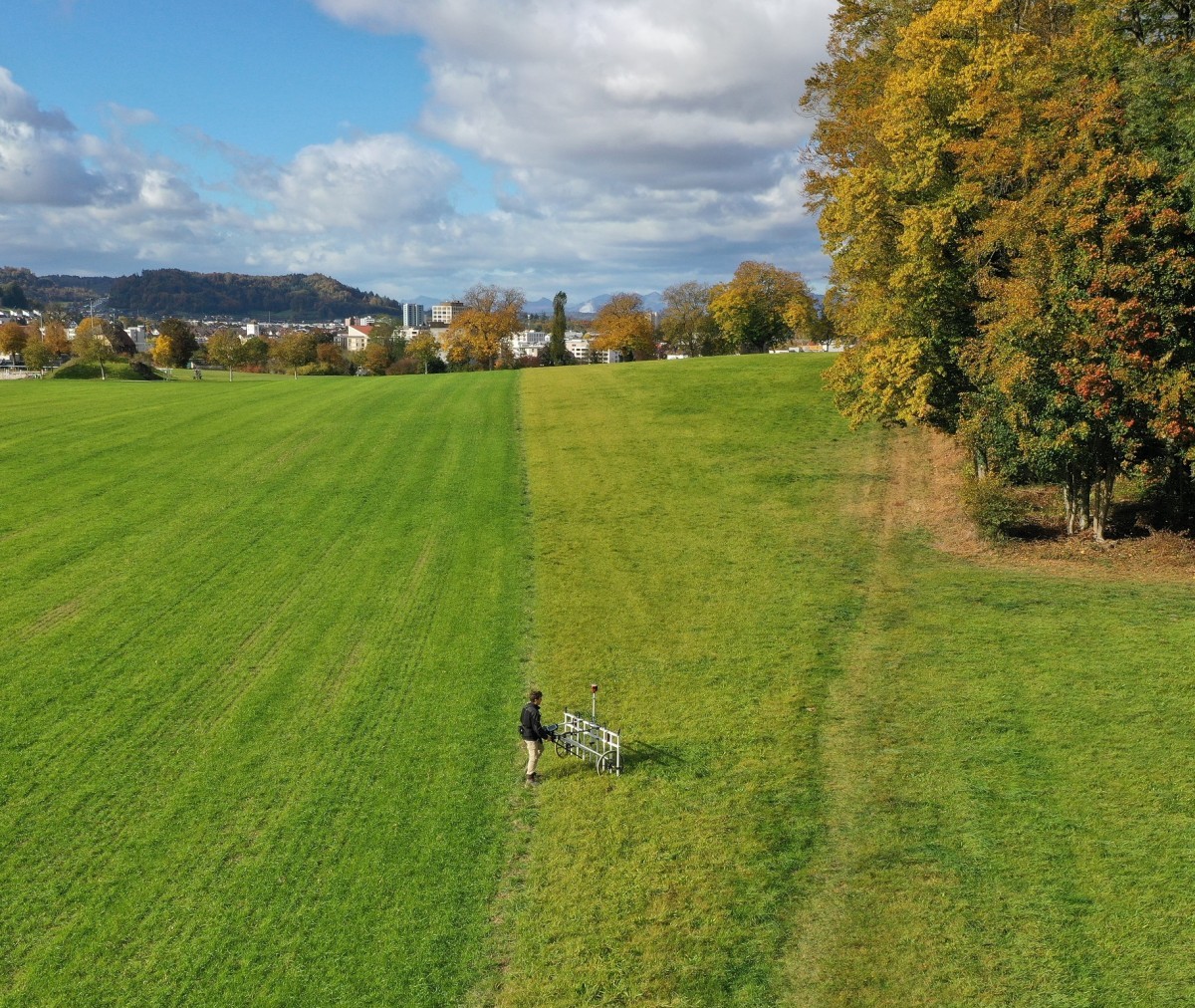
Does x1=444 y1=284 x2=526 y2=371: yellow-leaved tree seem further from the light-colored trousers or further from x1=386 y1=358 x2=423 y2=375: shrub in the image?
the light-colored trousers

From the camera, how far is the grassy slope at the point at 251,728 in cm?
1351

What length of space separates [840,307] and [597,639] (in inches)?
962

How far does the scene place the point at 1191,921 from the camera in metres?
12.9

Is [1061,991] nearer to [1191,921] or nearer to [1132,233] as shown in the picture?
[1191,921]

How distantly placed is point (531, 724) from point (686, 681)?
5.93 metres

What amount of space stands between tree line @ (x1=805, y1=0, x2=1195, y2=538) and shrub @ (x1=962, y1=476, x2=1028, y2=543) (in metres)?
1.03

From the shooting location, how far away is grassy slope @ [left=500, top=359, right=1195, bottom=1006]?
41.9ft

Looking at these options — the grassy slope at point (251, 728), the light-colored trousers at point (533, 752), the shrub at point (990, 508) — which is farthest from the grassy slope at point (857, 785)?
the shrub at point (990, 508)

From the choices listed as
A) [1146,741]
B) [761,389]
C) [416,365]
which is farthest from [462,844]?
[416,365]

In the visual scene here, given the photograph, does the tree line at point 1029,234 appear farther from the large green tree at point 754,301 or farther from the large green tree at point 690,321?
the large green tree at point 690,321

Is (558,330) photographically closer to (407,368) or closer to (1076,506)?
(407,368)

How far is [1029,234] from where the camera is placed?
2712cm

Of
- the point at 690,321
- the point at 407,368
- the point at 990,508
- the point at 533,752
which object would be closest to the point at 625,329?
the point at 690,321

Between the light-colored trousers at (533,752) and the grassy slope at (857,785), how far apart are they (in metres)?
0.70
